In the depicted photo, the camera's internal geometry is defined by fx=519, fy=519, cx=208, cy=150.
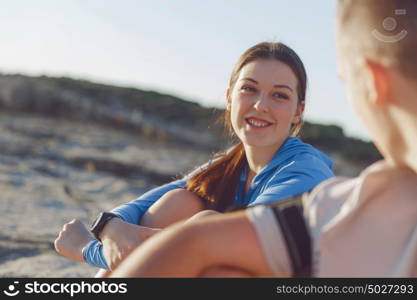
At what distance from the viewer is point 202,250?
1.08 m

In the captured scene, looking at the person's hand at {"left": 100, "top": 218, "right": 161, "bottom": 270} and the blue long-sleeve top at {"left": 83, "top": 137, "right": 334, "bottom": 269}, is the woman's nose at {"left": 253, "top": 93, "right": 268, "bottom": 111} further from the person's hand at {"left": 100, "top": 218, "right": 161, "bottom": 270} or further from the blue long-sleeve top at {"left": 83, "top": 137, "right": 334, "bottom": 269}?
the person's hand at {"left": 100, "top": 218, "right": 161, "bottom": 270}

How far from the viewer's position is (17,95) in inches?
441

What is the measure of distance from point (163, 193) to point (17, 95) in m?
9.40

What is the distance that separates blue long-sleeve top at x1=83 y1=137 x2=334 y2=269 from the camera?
2.16m

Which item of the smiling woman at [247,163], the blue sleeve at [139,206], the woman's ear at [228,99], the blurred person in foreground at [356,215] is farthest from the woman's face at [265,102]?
the blurred person in foreground at [356,215]

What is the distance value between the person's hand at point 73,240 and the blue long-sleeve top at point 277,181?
0.08 m

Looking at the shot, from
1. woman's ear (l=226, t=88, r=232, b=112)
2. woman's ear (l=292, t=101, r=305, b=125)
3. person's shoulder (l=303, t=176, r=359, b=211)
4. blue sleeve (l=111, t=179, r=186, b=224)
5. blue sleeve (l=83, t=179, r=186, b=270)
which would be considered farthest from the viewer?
woman's ear (l=226, t=88, r=232, b=112)

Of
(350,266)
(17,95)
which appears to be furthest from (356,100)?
(17,95)

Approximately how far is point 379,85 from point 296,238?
13.3 inches

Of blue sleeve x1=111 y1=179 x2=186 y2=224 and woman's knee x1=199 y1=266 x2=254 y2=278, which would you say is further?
blue sleeve x1=111 y1=179 x2=186 y2=224

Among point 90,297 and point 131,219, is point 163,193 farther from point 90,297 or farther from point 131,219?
point 90,297

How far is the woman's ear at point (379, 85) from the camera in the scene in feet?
3.19

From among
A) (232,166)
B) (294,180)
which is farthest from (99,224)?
(294,180)

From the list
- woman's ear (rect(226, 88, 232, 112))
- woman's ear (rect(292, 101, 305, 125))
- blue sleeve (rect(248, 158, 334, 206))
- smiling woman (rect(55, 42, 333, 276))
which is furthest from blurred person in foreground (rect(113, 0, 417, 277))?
woman's ear (rect(226, 88, 232, 112))
